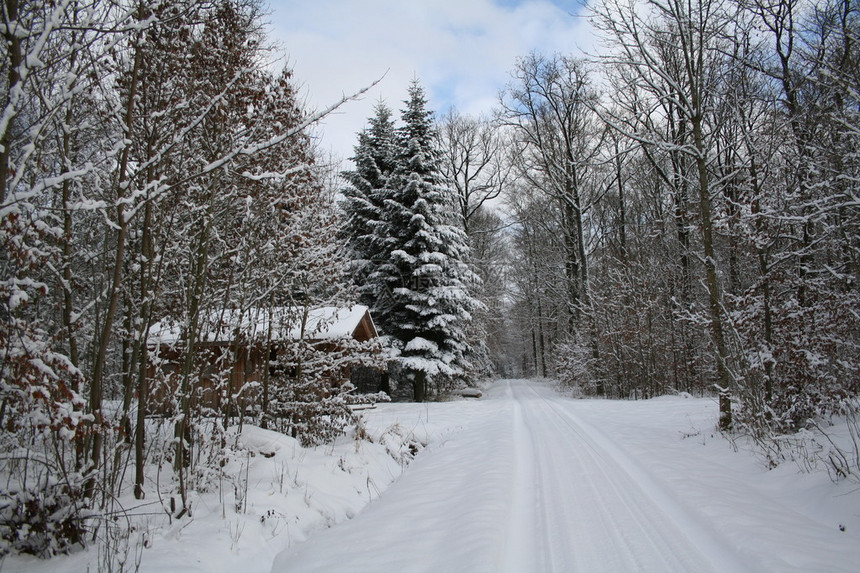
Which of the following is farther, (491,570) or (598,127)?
(598,127)

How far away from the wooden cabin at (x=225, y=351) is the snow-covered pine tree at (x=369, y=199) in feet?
31.3

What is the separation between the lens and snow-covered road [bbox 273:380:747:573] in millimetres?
3373

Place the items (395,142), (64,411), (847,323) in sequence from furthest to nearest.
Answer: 1. (395,142)
2. (847,323)
3. (64,411)

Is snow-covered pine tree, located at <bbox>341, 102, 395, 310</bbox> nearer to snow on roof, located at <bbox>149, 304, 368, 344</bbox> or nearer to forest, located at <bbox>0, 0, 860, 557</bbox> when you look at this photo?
forest, located at <bbox>0, 0, 860, 557</bbox>

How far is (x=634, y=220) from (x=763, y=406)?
1930cm

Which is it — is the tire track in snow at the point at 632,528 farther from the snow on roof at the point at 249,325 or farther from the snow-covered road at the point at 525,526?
the snow on roof at the point at 249,325

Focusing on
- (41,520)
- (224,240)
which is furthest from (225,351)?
(41,520)

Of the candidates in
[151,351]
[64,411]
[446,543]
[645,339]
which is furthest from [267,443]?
[645,339]

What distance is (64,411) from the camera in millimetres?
2516

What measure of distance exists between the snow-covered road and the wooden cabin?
81.8 inches

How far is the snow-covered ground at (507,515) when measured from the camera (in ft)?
11.0

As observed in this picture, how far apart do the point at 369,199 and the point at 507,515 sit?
17.9 metres

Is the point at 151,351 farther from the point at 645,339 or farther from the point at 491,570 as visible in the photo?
the point at 645,339

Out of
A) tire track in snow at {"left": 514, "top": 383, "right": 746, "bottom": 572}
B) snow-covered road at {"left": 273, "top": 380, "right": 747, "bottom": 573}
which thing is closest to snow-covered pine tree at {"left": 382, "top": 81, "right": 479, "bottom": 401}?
snow-covered road at {"left": 273, "top": 380, "right": 747, "bottom": 573}
